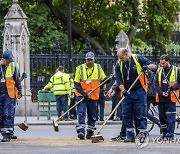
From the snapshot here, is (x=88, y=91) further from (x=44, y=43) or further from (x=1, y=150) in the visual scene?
(x=44, y=43)

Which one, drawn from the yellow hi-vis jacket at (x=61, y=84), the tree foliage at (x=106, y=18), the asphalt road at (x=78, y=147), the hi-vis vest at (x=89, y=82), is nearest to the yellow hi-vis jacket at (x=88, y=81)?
the hi-vis vest at (x=89, y=82)

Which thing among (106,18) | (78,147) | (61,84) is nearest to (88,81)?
(78,147)

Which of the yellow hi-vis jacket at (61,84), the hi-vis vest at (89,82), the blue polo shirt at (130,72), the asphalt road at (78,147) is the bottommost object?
the asphalt road at (78,147)

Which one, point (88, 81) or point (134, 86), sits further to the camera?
point (88, 81)

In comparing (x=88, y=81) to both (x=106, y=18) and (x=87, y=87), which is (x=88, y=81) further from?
(x=106, y=18)

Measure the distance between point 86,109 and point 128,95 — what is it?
176cm

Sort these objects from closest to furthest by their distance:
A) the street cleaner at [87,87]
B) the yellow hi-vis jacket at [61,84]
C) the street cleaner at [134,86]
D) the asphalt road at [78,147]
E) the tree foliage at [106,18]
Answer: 1. the asphalt road at [78,147]
2. the street cleaner at [134,86]
3. the street cleaner at [87,87]
4. the yellow hi-vis jacket at [61,84]
5. the tree foliage at [106,18]

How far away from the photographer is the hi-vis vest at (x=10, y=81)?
1656 centimetres

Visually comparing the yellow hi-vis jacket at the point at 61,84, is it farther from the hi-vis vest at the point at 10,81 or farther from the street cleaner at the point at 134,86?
the street cleaner at the point at 134,86

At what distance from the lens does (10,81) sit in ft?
54.6

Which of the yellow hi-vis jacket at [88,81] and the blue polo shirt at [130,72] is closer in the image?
the blue polo shirt at [130,72]

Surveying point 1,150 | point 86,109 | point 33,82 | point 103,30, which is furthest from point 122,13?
point 1,150

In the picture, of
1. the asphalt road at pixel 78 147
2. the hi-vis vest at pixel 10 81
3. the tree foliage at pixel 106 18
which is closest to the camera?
the asphalt road at pixel 78 147

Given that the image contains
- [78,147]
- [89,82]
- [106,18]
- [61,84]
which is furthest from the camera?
[106,18]
